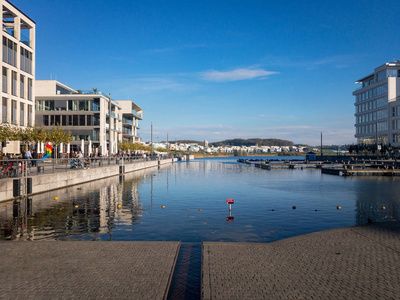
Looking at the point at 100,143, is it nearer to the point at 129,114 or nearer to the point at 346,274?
the point at 129,114

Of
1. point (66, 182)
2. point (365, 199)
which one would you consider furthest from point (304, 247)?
point (66, 182)

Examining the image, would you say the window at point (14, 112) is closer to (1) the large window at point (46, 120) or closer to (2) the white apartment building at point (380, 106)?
(1) the large window at point (46, 120)

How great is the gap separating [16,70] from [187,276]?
137ft

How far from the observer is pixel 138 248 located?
32.7 feet

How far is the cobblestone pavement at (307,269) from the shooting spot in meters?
6.83

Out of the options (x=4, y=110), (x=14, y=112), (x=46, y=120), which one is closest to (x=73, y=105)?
(x=46, y=120)

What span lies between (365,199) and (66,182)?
22.1 m

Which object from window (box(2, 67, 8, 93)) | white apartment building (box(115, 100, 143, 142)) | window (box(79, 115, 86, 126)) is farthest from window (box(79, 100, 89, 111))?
window (box(2, 67, 8, 93))

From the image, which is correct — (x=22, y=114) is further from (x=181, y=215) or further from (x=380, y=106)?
(x=380, y=106)

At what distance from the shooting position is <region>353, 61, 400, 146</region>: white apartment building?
283 ft

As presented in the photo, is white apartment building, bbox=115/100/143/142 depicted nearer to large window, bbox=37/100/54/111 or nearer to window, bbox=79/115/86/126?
window, bbox=79/115/86/126

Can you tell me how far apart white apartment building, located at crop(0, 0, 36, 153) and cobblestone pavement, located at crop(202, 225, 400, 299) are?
35.1 meters

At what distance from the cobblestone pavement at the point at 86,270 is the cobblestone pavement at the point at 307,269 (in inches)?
40.5

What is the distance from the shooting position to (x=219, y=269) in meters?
8.14
